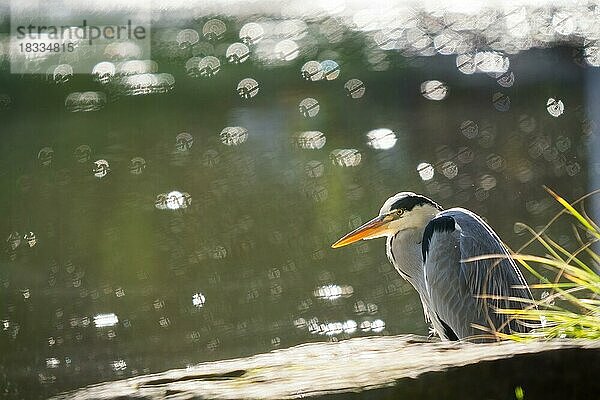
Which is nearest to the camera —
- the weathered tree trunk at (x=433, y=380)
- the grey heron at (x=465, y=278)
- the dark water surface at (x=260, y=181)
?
the weathered tree trunk at (x=433, y=380)

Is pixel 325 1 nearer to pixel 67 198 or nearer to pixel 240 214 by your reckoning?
pixel 240 214

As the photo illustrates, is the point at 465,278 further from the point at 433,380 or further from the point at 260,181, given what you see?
the point at 260,181

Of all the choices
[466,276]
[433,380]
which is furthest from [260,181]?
[433,380]

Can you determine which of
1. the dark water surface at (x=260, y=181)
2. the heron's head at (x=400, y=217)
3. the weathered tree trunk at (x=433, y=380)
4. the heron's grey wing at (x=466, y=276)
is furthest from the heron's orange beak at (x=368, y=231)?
the dark water surface at (x=260, y=181)

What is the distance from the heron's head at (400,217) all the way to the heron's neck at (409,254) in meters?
0.01

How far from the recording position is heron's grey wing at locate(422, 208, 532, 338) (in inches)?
61.2

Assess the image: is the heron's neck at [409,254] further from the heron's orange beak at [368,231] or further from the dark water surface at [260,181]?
the dark water surface at [260,181]

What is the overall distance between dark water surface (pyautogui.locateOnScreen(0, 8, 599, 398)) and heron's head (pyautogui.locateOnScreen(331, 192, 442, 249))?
2.75 feet

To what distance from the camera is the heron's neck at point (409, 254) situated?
175 centimetres

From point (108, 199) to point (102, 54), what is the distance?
1.53 ft

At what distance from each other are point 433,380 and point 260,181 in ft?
6.29

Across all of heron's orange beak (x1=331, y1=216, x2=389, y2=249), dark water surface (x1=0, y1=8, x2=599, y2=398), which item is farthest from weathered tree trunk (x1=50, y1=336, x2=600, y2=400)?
dark water surface (x1=0, y1=8, x2=599, y2=398)

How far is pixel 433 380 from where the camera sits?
3.12 ft

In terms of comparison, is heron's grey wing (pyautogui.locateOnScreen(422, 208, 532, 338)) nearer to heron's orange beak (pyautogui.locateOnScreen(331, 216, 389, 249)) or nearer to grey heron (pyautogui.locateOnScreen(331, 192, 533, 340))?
grey heron (pyautogui.locateOnScreen(331, 192, 533, 340))
